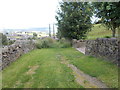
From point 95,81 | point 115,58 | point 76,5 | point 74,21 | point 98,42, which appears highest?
point 76,5

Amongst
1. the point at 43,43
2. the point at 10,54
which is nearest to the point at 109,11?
the point at 10,54

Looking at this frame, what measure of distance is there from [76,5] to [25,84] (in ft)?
41.1

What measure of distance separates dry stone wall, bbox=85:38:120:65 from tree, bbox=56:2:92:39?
Result: 6.82 metres

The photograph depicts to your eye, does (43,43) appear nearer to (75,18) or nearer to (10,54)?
(75,18)

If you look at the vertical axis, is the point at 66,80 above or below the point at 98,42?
below

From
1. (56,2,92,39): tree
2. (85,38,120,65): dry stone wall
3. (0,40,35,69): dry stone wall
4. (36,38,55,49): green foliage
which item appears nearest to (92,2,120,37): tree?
(85,38,120,65): dry stone wall

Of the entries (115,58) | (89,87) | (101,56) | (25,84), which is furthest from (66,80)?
(101,56)

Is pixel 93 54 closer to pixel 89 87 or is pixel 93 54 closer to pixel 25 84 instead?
pixel 89 87

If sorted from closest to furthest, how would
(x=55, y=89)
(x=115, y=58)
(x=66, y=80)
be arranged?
(x=55, y=89)
(x=66, y=80)
(x=115, y=58)

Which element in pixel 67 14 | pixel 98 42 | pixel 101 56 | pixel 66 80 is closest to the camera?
pixel 66 80

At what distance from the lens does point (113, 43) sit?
17.3 feet

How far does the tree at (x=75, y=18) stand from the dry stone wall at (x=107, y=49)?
6824 millimetres

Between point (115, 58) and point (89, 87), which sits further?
point (115, 58)

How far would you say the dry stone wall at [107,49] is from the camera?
503 centimetres
